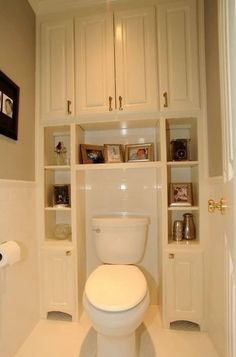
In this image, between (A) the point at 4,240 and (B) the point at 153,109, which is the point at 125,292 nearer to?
(A) the point at 4,240

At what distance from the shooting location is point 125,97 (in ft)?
5.54

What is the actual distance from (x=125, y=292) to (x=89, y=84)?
4.63 ft

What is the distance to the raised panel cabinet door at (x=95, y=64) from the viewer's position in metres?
1.70

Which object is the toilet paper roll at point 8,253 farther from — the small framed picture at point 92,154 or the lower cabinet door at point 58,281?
the small framed picture at point 92,154

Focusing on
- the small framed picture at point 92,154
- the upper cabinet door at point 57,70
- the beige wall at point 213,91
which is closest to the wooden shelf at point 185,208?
the beige wall at point 213,91

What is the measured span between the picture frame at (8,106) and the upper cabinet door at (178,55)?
3.19 ft

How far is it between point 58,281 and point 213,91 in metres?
1.71

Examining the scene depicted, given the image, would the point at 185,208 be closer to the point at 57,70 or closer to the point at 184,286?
the point at 184,286

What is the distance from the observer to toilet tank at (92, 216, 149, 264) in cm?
172

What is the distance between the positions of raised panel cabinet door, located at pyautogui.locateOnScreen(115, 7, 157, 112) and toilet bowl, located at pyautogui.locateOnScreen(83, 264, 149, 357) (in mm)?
1152

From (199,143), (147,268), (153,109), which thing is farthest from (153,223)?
(153,109)

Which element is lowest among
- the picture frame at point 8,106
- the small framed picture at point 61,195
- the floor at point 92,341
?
Result: the floor at point 92,341

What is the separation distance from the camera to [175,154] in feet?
5.98

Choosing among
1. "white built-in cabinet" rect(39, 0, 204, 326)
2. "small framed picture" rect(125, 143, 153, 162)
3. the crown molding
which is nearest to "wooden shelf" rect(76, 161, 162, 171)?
"white built-in cabinet" rect(39, 0, 204, 326)
